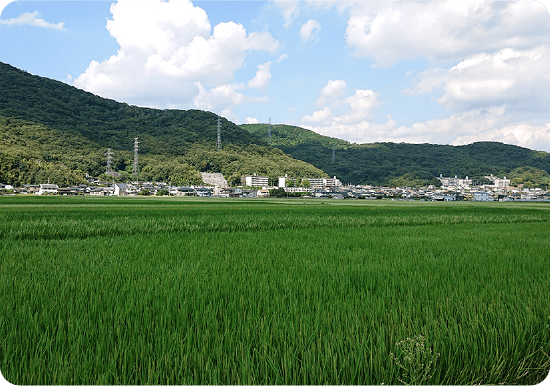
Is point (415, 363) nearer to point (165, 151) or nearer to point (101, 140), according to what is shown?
point (165, 151)

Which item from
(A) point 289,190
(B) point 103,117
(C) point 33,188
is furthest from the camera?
(B) point 103,117

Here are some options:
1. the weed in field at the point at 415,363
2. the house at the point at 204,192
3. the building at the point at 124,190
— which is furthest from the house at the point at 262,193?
the weed in field at the point at 415,363

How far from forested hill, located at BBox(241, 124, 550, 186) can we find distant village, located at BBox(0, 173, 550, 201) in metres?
6.09

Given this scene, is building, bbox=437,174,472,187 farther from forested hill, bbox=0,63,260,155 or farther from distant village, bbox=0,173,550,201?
forested hill, bbox=0,63,260,155

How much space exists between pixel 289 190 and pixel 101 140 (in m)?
89.8

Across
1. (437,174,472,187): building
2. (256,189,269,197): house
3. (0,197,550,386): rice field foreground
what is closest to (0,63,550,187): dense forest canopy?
(437,174,472,187): building

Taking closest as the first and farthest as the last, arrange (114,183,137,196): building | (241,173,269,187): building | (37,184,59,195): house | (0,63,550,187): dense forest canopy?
Result: (37,184,59,195): house < (114,183,137,196): building < (0,63,550,187): dense forest canopy < (241,173,269,187): building

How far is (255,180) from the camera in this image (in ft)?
444

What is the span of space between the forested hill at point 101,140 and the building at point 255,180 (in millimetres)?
4052

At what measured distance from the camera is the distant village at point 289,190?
90125mm

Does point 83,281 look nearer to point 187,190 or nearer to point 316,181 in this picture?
point 187,190

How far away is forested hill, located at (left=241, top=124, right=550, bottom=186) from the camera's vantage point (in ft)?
448

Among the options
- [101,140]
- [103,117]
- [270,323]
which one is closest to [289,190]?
[101,140]

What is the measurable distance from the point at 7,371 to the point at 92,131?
168m
